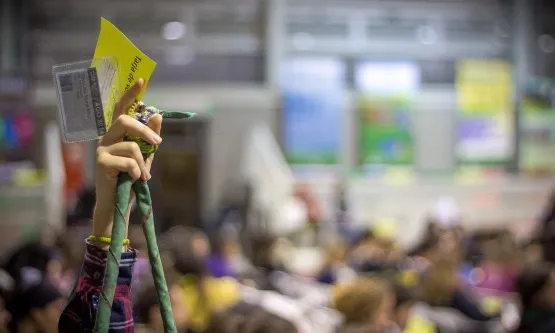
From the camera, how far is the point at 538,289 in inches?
144

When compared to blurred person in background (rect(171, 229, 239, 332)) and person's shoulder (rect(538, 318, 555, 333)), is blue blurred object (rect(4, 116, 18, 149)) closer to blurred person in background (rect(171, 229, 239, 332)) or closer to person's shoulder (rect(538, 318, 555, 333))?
blurred person in background (rect(171, 229, 239, 332))

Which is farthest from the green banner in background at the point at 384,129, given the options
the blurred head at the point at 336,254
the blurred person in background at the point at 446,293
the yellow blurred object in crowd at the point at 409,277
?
the blurred person in background at the point at 446,293

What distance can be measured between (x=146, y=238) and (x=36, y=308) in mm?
1427

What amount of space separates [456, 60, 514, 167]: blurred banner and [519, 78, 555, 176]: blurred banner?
0.71ft

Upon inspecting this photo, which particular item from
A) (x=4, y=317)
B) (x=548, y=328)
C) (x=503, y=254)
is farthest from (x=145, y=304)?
(x=503, y=254)

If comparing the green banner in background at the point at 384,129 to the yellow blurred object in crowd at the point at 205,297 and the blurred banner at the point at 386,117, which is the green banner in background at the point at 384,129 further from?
the yellow blurred object in crowd at the point at 205,297

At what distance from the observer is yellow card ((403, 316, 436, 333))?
3918 mm

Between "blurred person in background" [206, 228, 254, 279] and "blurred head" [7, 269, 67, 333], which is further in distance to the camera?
"blurred person in background" [206, 228, 254, 279]

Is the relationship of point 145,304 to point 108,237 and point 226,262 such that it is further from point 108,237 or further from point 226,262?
point 226,262

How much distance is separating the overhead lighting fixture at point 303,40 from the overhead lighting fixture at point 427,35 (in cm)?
137

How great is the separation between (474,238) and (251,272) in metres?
2.47

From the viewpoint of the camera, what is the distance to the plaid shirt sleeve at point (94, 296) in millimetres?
1191

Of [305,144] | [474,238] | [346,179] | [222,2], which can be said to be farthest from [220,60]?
[474,238]

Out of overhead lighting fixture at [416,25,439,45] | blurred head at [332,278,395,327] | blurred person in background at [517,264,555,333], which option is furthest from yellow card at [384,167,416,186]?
blurred head at [332,278,395,327]
